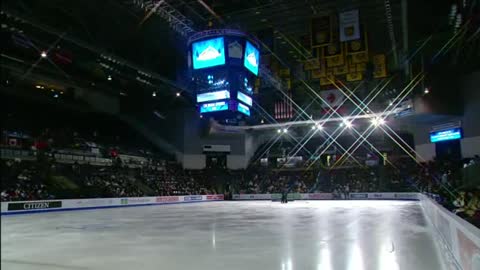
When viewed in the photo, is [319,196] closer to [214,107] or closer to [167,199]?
[167,199]


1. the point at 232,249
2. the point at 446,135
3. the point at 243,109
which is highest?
the point at 243,109

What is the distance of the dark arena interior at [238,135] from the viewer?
5934 mm

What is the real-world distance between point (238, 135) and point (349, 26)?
84.3ft

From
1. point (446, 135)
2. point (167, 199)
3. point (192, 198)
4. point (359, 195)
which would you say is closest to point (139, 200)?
point (167, 199)

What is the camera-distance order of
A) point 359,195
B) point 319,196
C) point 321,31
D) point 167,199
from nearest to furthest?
point 321,31 < point 167,199 < point 359,195 < point 319,196

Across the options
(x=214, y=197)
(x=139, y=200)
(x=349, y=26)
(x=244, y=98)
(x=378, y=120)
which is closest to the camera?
(x=349, y=26)

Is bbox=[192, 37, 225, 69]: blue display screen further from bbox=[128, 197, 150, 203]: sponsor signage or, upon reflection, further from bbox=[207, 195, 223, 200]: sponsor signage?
bbox=[207, 195, 223, 200]: sponsor signage

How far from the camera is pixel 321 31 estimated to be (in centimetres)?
1853

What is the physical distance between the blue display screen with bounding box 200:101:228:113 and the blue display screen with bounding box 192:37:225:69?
2.19 meters

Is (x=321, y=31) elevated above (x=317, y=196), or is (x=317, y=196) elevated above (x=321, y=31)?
(x=321, y=31)

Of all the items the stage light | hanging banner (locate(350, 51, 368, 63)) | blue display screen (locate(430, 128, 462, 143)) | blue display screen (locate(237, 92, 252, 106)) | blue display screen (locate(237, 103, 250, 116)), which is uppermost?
hanging banner (locate(350, 51, 368, 63))

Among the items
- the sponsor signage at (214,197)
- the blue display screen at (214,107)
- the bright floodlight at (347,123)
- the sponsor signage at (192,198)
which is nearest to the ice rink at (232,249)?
the blue display screen at (214,107)

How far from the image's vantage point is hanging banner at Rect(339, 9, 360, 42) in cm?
1733

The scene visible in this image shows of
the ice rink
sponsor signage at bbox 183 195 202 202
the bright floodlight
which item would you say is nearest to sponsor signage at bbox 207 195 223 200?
sponsor signage at bbox 183 195 202 202
